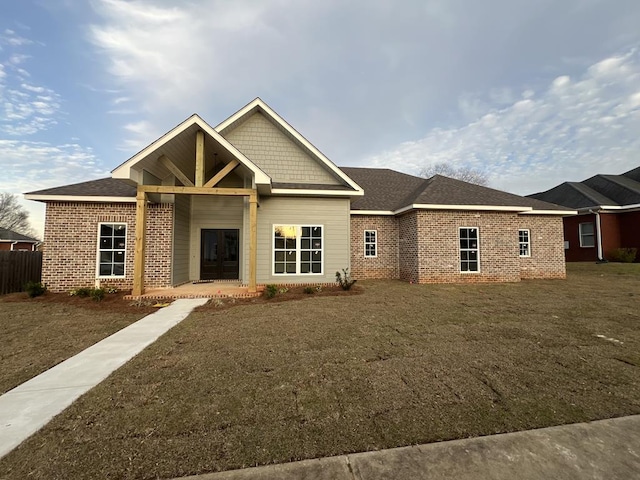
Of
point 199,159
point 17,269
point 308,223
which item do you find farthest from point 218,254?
point 17,269

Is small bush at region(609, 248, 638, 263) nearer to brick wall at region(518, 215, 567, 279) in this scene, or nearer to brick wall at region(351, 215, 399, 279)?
→ brick wall at region(518, 215, 567, 279)

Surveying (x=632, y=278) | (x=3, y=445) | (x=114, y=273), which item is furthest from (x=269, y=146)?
(x=632, y=278)

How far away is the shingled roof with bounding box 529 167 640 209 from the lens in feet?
57.6

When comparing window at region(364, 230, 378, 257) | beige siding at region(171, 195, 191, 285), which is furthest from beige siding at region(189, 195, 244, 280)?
window at region(364, 230, 378, 257)

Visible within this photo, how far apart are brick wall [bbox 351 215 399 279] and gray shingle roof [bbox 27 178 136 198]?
9.15 metres

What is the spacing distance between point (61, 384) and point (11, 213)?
228 ft

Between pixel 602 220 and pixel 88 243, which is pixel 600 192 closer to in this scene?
pixel 602 220

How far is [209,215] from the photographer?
11.8 metres

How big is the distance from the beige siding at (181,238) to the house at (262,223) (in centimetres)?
5

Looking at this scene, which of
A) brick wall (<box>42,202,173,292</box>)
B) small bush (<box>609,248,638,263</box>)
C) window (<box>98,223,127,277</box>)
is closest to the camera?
brick wall (<box>42,202,173,292</box>)

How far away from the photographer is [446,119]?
71.7 feet

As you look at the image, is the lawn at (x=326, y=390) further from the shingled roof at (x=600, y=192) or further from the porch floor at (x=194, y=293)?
the shingled roof at (x=600, y=192)

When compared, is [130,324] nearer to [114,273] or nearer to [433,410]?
[114,273]

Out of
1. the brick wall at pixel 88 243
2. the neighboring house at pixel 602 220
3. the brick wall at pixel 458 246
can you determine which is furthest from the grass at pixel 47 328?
the neighboring house at pixel 602 220
